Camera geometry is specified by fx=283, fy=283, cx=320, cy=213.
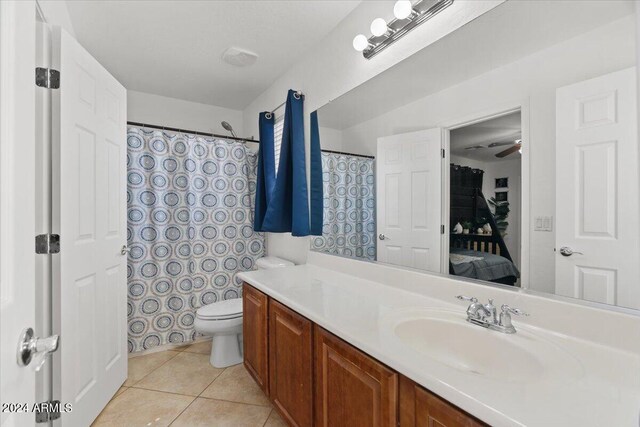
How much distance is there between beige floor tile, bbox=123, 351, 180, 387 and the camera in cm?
200

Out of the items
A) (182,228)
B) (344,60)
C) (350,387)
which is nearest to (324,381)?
(350,387)

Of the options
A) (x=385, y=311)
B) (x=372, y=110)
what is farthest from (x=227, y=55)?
(x=385, y=311)

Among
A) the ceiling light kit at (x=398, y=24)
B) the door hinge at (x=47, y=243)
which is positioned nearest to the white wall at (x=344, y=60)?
the ceiling light kit at (x=398, y=24)

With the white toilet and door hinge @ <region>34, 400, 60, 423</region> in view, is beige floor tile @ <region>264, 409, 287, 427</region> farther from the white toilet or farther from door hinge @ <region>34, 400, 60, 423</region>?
door hinge @ <region>34, 400, 60, 423</region>

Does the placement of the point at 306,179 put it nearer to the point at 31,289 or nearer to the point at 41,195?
the point at 41,195

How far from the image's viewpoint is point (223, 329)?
2.10m

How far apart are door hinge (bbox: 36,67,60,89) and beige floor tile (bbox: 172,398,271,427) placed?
1833 mm

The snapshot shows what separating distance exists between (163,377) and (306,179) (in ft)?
5.69

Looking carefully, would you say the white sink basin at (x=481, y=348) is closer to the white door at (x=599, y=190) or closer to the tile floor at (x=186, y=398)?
the white door at (x=599, y=190)

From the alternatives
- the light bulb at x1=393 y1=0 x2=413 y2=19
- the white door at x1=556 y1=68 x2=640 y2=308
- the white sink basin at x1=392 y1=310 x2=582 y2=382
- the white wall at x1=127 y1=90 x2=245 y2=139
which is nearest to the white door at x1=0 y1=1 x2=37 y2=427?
the white sink basin at x1=392 y1=310 x2=582 y2=382

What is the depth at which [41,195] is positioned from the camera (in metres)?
1.32

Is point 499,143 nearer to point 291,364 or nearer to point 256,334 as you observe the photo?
point 291,364

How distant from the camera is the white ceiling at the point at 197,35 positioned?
1719 millimetres

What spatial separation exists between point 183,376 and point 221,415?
57 centimetres
